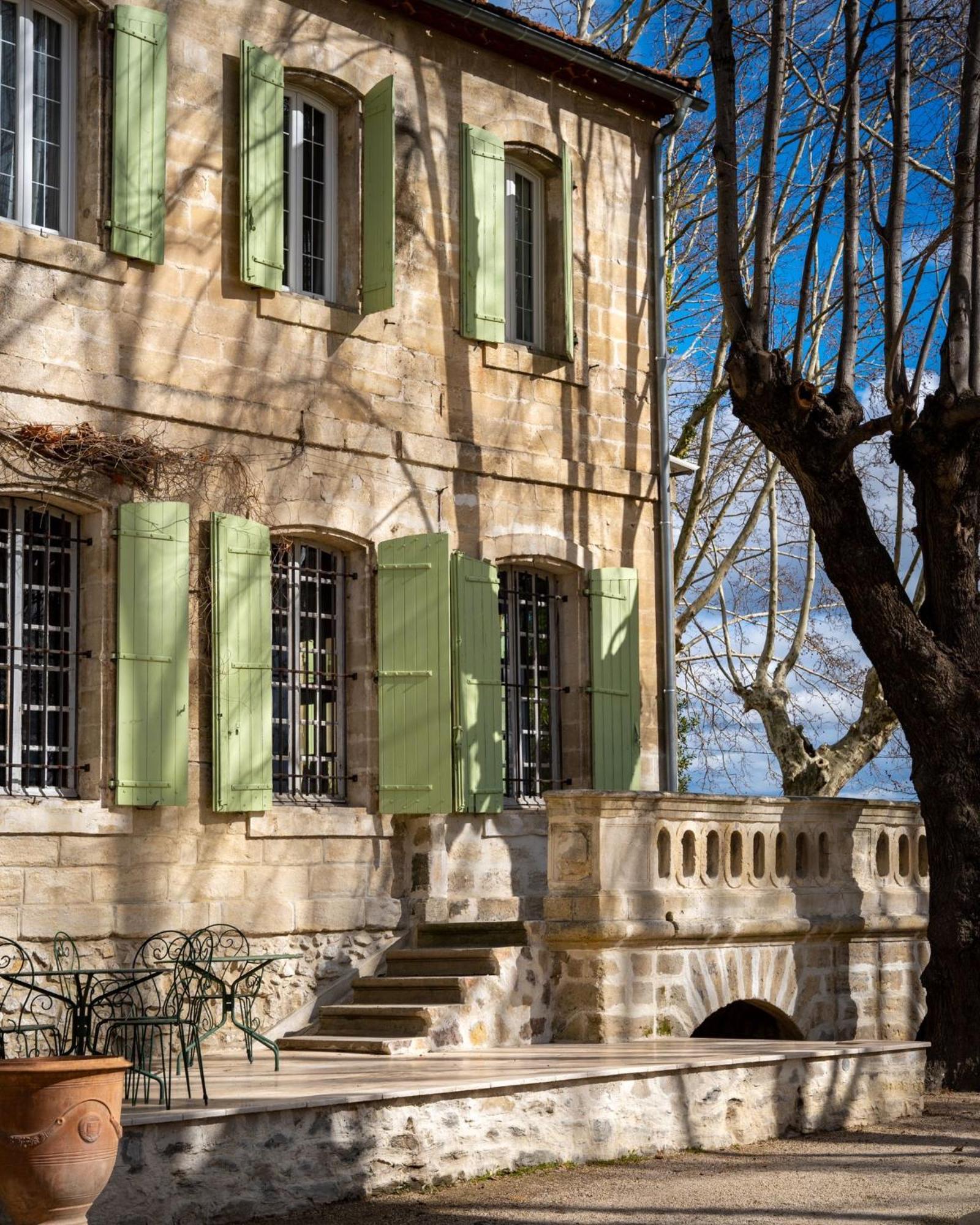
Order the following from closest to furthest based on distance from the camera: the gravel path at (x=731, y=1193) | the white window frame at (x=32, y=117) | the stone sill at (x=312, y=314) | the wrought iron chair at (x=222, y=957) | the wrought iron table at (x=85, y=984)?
the gravel path at (x=731, y=1193) < the wrought iron table at (x=85, y=984) < the wrought iron chair at (x=222, y=957) < the white window frame at (x=32, y=117) < the stone sill at (x=312, y=314)

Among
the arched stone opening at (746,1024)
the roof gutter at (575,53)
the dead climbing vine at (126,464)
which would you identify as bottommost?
the arched stone opening at (746,1024)

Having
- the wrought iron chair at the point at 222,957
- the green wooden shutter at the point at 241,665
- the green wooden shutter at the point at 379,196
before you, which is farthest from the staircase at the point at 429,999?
the green wooden shutter at the point at 379,196

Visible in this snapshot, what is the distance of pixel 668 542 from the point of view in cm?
1370

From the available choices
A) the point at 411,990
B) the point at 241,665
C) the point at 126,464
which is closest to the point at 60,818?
the point at 241,665

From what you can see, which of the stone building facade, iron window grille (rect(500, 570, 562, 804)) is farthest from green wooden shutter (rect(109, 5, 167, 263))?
iron window grille (rect(500, 570, 562, 804))

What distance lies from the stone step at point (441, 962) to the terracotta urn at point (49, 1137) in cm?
444

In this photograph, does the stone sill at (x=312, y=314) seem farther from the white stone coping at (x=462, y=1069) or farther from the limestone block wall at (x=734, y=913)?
the white stone coping at (x=462, y=1069)

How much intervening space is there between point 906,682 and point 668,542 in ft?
8.06

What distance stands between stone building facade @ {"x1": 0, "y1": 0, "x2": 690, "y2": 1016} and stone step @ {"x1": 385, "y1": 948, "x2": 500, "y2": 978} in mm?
266

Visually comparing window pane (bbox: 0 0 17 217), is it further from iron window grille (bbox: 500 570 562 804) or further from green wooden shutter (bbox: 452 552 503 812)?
iron window grille (bbox: 500 570 562 804)

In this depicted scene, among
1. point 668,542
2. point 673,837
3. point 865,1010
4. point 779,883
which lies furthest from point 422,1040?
point 668,542

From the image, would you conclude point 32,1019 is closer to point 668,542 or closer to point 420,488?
point 420,488

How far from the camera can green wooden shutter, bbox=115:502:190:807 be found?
33.5 feet

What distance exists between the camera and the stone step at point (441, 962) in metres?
10.6
